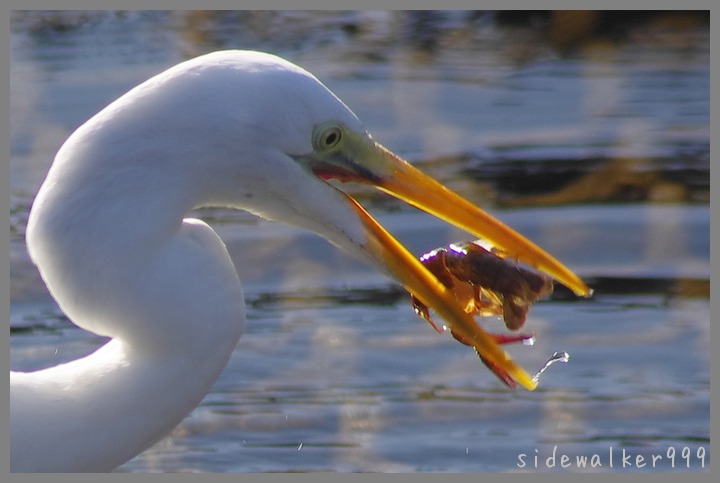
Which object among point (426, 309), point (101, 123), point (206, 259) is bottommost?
point (426, 309)

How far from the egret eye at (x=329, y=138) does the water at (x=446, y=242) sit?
6.52 feet

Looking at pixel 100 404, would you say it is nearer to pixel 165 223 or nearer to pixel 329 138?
pixel 165 223

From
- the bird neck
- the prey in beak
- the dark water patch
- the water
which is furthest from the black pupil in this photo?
the dark water patch

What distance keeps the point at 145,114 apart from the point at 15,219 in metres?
3.87

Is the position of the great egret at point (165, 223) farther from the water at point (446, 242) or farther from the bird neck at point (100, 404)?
the water at point (446, 242)

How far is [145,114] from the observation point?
282 cm

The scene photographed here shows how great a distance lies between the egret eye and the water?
1.99 m

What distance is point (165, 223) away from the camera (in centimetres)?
284

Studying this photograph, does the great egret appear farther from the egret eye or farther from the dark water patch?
the dark water patch

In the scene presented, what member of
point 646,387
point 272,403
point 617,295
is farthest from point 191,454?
point 617,295

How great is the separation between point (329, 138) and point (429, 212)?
1.30 ft

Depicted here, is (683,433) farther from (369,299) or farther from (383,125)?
(383,125)

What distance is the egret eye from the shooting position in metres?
2.97

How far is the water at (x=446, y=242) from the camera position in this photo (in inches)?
195
